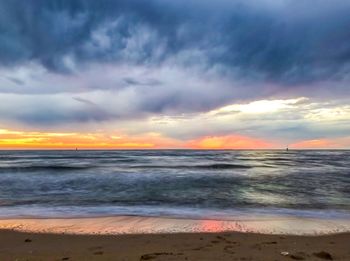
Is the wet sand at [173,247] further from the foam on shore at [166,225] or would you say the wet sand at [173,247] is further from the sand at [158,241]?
the foam on shore at [166,225]

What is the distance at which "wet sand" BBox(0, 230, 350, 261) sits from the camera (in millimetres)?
6309

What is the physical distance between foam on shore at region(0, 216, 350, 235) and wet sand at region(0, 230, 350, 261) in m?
0.61

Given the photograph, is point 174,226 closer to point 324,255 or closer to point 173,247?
point 173,247

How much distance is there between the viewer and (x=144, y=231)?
905 cm

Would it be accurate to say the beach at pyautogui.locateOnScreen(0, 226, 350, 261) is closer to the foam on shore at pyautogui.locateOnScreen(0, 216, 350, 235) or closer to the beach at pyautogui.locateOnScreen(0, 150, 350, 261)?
the beach at pyautogui.locateOnScreen(0, 150, 350, 261)

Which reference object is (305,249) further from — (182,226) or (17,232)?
(17,232)

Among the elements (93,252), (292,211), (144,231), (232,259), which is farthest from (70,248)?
(292,211)

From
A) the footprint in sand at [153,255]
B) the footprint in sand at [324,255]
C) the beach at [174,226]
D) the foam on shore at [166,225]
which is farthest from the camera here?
the foam on shore at [166,225]

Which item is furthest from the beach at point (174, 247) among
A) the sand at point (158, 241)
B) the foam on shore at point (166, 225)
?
the foam on shore at point (166, 225)

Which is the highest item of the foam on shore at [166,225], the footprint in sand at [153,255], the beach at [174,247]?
the footprint in sand at [153,255]

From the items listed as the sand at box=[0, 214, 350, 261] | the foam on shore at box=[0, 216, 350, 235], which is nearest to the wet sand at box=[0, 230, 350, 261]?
the sand at box=[0, 214, 350, 261]

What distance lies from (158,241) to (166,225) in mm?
2101

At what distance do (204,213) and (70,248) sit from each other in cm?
607

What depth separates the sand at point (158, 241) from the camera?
6.39 m
